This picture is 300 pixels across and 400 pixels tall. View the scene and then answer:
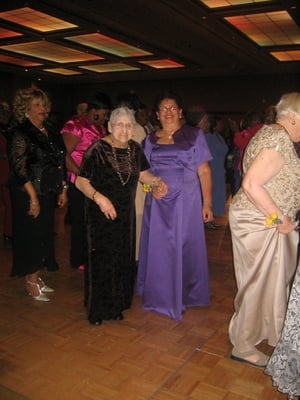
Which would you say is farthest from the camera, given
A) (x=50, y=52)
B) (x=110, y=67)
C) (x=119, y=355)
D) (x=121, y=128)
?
(x=110, y=67)

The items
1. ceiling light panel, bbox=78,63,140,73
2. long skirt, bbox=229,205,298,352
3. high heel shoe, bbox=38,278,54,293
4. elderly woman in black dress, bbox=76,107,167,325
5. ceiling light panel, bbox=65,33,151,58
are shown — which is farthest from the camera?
ceiling light panel, bbox=78,63,140,73

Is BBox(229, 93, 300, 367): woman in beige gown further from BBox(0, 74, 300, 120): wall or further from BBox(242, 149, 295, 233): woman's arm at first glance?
BBox(0, 74, 300, 120): wall

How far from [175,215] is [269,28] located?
6394mm

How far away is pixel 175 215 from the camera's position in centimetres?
275

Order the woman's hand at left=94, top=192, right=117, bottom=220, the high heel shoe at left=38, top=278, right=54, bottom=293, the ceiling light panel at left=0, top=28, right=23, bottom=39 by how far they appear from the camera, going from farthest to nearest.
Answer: the ceiling light panel at left=0, top=28, right=23, bottom=39 → the high heel shoe at left=38, top=278, right=54, bottom=293 → the woman's hand at left=94, top=192, right=117, bottom=220

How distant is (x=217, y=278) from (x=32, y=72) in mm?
12124

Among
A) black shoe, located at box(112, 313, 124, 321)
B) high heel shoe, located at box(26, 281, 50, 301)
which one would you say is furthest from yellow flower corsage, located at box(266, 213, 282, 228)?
high heel shoe, located at box(26, 281, 50, 301)

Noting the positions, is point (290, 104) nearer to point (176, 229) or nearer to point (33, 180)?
point (176, 229)

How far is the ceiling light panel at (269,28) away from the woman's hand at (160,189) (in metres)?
5.37

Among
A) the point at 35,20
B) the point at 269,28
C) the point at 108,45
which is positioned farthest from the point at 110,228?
the point at 108,45

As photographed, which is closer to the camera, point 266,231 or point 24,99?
point 266,231

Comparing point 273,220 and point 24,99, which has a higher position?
point 24,99

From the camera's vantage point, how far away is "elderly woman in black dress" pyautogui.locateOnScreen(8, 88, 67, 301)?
2.74 m

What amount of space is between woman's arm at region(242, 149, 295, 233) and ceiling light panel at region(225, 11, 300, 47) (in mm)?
5793
